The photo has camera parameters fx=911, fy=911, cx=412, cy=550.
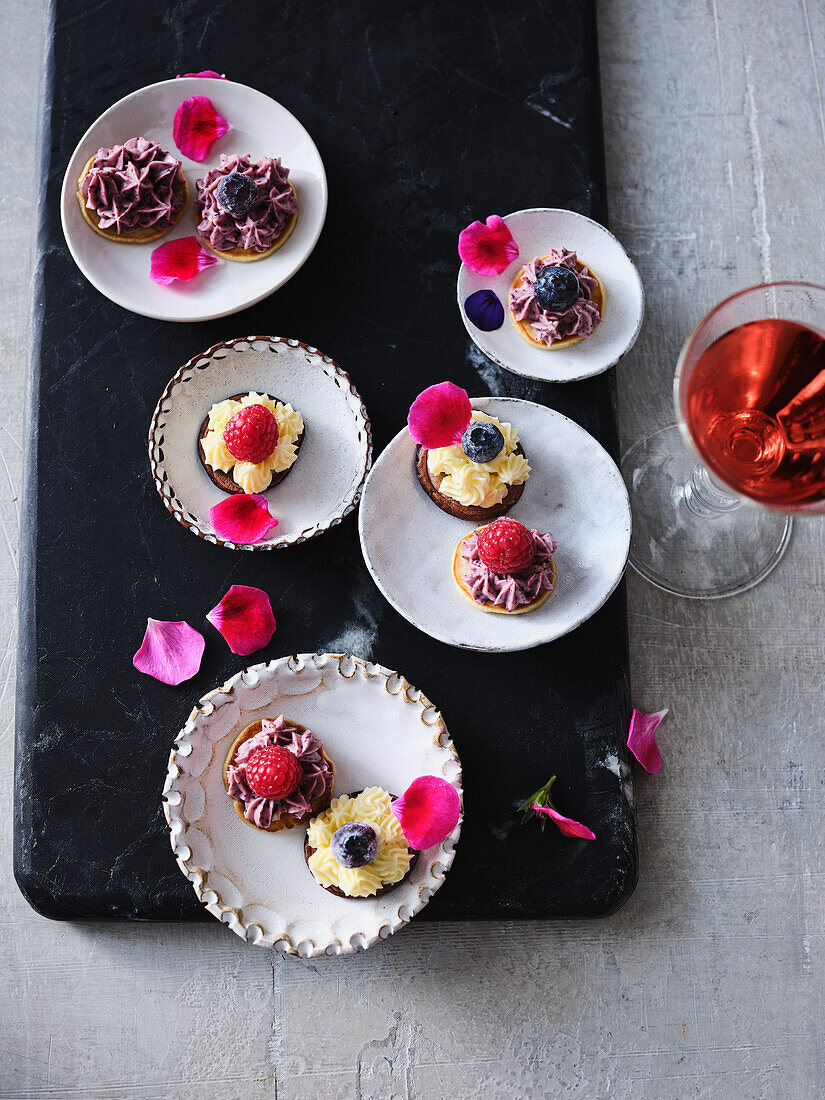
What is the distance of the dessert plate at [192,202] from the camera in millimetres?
1589

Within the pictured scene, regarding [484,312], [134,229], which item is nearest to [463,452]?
[484,312]

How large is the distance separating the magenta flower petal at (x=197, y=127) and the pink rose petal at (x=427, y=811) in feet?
3.89

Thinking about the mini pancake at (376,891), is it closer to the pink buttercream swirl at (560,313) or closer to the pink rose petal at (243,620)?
the pink rose petal at (243,620)

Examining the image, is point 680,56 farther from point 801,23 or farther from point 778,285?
point 778,285

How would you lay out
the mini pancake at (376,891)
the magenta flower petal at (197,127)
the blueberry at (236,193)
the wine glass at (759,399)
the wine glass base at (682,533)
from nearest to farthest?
the wine glass at (759,399), the mini pancake at (376,891), the blueberry at (236,193), the magenta flower petal at (197,127), the wine glass base at (682,533)

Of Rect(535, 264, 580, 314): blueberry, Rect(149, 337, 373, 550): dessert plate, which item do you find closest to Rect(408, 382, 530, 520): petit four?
Rect(149, 337, 373, 550): dessert plate

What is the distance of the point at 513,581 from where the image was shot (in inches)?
57.9

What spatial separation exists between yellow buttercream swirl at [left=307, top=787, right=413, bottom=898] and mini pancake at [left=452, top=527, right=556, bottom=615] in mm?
344

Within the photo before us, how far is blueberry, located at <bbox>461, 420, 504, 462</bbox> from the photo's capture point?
58.0 inches

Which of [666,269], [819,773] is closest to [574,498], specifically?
[666,269]

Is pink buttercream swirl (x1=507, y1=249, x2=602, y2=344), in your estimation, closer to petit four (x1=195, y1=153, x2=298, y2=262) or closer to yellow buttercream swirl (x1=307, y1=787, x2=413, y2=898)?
petit four (x1=195, y1=153, x2=298, y2=262)

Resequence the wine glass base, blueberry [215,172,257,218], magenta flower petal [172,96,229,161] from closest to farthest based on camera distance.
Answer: blueberry [215,172,257,218] → magenta flower petal [172,96,229,161] → the wine glass base

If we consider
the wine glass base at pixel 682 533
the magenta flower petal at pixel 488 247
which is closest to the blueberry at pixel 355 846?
the wine glass base at pixel 682 533

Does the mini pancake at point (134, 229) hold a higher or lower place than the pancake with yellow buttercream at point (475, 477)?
higher
